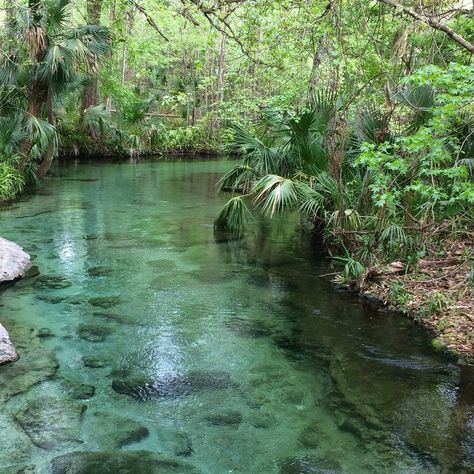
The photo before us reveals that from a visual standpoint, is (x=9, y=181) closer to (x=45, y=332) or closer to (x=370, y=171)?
(x=45, y=332)

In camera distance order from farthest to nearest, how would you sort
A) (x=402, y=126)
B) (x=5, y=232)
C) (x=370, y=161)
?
1. (x=5, y=232)
2. (x=402, y=126)
3. (x=370, y=161)

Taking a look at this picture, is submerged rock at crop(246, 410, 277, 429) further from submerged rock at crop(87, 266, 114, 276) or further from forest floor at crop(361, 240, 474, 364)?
submerged rock at crop(87, 266, 114, 276)

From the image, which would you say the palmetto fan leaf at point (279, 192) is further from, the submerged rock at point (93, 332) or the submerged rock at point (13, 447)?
the submerged rock at point (13, 447)

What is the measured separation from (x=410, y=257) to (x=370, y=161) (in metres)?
1.60

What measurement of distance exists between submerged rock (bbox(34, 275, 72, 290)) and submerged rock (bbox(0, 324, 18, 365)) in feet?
6.16

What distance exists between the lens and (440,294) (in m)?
5.61

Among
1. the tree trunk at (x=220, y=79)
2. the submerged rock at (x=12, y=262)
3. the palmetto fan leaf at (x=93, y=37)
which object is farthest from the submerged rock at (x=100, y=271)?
the tree trunk at (x=220, y=79)

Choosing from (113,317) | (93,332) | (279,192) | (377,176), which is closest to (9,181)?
(279,192)

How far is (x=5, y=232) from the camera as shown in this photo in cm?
891

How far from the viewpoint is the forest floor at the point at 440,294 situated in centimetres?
509

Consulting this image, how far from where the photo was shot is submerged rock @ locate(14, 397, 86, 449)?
3.40 metres

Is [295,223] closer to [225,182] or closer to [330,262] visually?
[225,182]

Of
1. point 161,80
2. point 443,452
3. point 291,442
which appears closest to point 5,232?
point 291,442

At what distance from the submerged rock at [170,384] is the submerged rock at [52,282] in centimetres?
258
